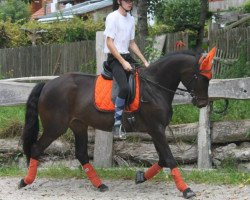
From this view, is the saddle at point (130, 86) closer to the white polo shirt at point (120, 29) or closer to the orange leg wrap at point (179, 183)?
the white polo shirt at point (120, 29)

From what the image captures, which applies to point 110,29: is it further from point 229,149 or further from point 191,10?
point 191,10

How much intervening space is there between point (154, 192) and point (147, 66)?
1672 mm

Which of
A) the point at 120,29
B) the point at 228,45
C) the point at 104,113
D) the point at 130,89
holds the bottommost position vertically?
the point at 104,113

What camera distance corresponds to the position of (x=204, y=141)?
A: 869 centimetres

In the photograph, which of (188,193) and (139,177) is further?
(139,177)

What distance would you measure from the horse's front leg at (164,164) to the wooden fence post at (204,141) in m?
1.34

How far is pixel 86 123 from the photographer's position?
780cm

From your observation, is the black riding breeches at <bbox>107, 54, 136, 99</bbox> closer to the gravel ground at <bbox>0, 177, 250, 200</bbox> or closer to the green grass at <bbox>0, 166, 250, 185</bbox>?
the gravel ground at <bbox>0, 177, 250, 200</bbox>

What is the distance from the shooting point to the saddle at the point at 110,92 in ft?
24.1

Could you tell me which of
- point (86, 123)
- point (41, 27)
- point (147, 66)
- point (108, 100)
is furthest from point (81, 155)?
point (41, 27)

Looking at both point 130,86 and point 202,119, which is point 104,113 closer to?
point 130,86

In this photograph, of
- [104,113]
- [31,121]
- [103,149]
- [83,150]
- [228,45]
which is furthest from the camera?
[228,45]

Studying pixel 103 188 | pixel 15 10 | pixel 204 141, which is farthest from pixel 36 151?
pixel 15 10

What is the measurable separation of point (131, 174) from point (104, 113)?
125 cm
